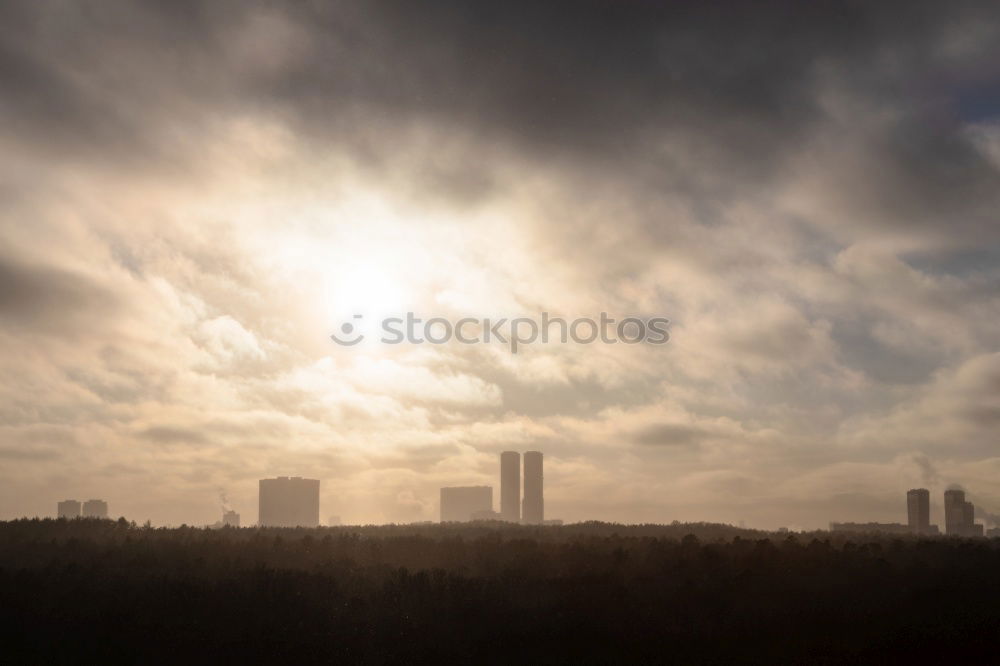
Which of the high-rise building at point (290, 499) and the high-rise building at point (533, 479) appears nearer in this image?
the high-rise building at point (290, 499)

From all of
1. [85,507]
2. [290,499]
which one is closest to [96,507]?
[85,507]

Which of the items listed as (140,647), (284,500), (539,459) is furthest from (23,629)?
(539,459)

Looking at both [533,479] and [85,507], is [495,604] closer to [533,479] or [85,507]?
[85,507]

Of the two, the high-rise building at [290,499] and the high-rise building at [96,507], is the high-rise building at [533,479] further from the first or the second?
the high-rise building at [96,507]

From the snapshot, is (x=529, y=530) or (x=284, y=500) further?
(x=284, y=500)

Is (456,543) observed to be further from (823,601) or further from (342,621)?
(823,601)

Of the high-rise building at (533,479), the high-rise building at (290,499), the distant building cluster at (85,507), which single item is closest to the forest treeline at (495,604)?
the distant building cluster at (85,507)

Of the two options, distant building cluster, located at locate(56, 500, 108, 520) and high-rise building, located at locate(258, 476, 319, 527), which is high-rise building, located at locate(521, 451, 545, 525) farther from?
distant building cluster, located at locate(56, 500, 108, 520)
